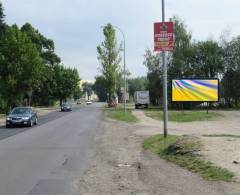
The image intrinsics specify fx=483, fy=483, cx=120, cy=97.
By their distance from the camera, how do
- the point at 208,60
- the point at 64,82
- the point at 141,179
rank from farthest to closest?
the point at 64,82 < the point at 208,60 < the point at 141,179

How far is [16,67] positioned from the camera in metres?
55.8

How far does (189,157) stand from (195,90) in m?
36.8

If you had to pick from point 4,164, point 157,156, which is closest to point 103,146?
point 157,156

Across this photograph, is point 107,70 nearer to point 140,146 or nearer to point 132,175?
point 140,146

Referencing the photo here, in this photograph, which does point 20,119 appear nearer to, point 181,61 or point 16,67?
point 16,67

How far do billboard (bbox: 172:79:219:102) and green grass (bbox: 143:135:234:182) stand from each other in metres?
30.3

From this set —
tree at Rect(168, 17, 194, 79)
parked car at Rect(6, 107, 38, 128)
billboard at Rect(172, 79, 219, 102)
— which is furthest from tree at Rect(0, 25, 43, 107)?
tree at Rect(168, 17, 194, 79)

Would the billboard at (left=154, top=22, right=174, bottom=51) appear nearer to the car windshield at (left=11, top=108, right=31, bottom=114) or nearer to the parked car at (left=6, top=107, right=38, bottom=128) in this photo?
the parked car at (left=6, top=107, right=38, bottom=128)

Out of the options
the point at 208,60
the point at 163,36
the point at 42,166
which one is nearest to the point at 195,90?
the point at 208,60

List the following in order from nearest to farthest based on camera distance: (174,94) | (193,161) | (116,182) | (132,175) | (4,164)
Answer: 1. (116,182)
2. (132,175)
3. (193,161)
4. (4,164)
5. (174,94)

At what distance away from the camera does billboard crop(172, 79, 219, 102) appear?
4897 centimetres

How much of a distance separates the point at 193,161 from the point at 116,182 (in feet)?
9.81

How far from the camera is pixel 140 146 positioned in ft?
61.1

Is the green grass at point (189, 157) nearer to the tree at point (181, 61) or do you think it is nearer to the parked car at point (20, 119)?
the parked car at point (20, 119)
